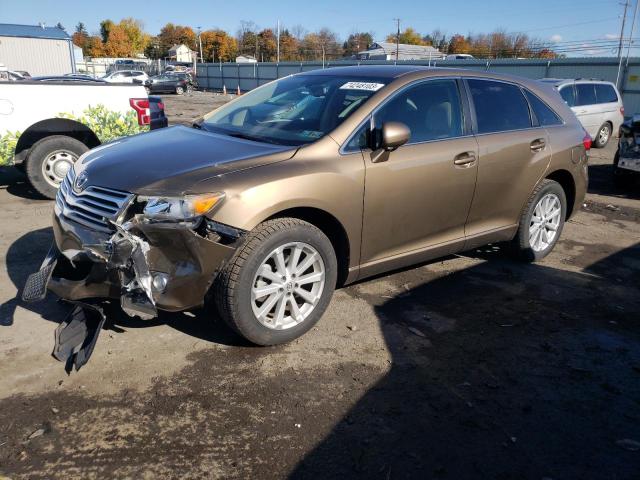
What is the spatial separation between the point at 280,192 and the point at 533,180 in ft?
9.15

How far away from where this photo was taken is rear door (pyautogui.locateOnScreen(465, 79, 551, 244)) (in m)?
4.50

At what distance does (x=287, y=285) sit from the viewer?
348 cm

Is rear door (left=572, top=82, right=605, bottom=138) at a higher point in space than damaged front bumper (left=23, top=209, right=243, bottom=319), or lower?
higher

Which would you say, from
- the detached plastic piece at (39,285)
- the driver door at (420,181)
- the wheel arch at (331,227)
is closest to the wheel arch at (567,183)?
the driver door at (420,181)

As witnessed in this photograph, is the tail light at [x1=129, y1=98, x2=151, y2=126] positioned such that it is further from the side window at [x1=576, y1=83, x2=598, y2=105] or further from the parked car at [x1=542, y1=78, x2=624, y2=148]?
the side window at [x1=576, y1=83, x2=598, y2=105]

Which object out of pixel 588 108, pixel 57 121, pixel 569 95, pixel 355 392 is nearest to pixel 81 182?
pixel 355 392

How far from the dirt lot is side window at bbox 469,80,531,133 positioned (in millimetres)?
1449

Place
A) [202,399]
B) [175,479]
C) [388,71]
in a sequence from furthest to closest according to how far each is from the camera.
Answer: [388,71] → [202,399] → [175,479]

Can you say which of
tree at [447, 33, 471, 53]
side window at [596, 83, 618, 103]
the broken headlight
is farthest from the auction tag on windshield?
tree at [447, 33, 471, 53]

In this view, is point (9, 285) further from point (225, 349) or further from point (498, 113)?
point (498, 113)

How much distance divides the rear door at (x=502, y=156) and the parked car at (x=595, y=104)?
28.9 ft

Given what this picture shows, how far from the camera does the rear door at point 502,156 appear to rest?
4.50 m

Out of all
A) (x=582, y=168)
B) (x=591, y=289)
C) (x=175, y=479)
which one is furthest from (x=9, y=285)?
(x=582, y=168)

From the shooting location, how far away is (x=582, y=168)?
5461 millimetres
